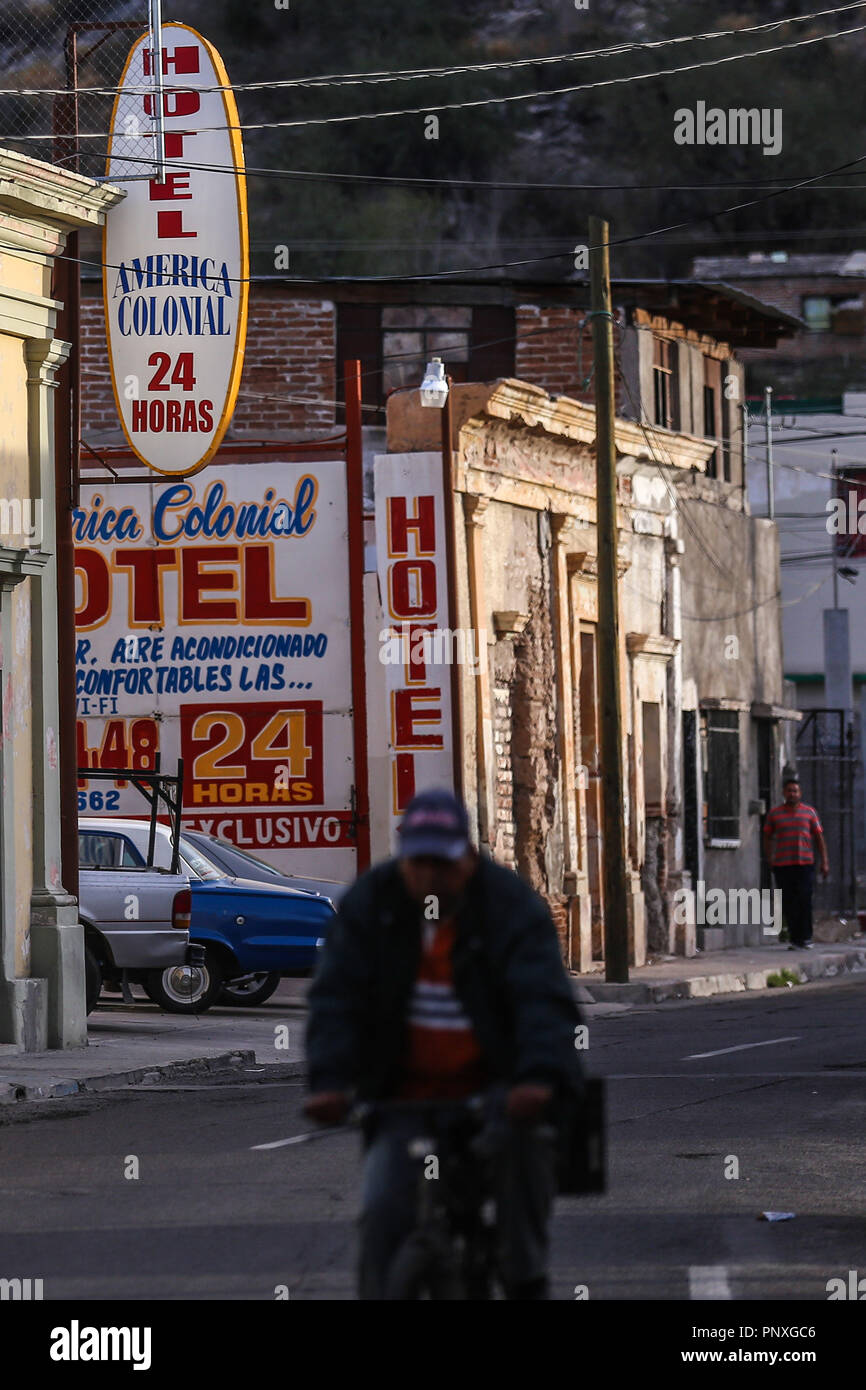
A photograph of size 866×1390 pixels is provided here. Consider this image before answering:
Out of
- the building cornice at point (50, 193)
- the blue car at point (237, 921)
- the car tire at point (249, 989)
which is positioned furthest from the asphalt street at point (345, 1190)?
the building cornice at point (50, 193)

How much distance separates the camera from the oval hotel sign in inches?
770

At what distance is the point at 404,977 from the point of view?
246 inches

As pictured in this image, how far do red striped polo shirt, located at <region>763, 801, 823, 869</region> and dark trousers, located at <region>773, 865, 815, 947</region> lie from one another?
154mm

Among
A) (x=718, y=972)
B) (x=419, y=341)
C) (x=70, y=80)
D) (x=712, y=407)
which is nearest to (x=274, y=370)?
(x=419, y=341)

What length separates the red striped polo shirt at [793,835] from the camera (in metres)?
30.5

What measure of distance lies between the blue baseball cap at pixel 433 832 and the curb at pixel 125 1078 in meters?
9.29

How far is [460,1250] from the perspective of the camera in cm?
620

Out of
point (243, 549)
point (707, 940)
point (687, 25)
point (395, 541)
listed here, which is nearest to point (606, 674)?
point (395, 541)

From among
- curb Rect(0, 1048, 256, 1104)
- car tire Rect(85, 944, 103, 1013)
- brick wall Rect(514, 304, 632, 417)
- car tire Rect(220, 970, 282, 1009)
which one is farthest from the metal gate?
curb Rect(0, 1048, 256, 1104)

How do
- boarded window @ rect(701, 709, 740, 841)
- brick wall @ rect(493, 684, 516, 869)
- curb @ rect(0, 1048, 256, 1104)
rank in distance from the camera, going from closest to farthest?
curb @ rect(0, 1048, 256, 1104), brick wall @ rect(493, 684, 516, 869), boarded window @ rect(701, 709, 740, 841)

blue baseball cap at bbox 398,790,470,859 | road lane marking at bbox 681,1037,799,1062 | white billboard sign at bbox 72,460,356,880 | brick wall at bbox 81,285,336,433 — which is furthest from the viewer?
brick wall at bbox 81,285,336,433

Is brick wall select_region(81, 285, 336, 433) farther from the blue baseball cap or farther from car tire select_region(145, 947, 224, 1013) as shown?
the blue baseball cap
